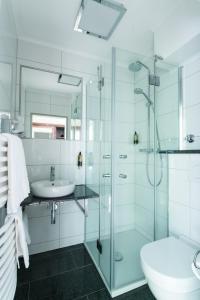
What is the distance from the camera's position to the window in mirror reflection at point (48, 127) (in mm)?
1890

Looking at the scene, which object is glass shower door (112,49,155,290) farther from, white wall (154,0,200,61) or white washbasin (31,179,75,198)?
white washbasin (31,179,75,198)

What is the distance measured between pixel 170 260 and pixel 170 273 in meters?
0.14

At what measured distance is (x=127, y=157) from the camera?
5.90ft

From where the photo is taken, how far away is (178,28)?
4.64ft

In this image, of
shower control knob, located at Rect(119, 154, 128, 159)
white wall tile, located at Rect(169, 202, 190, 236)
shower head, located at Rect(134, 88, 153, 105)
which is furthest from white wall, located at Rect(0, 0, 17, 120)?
white wall tile, located at Rect(169, 202, 190, 236)

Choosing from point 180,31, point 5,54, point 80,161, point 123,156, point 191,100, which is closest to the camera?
point 5,54

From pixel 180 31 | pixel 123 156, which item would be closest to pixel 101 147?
pixel 123 156

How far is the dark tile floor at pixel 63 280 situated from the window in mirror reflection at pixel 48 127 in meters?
1.36

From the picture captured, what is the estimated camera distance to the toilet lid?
0.97 m

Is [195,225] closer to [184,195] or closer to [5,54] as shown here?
[184,195]

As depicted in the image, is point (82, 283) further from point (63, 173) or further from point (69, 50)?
point (69, 50)

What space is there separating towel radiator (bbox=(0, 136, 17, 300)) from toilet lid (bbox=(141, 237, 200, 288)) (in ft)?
2.77

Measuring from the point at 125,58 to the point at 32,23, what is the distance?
1.00 m

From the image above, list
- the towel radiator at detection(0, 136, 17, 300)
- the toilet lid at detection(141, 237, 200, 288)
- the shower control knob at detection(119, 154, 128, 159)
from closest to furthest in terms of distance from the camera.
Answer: the towel radiator at detection(0, 136, 17, 300), the toilet lid at detection(141, 237, 200, 288), the shower control knob at detection(119, 154, 128, 159)
